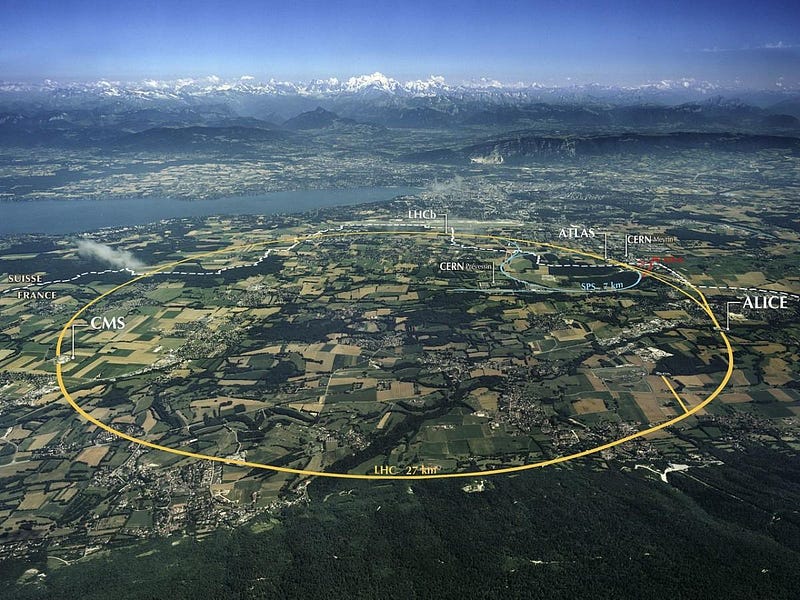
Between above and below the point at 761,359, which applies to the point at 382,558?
below

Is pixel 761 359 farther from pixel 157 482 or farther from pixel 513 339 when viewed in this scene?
pixel 157 482

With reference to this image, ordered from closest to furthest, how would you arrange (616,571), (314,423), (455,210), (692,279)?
(616,571) < (314,423) < (692,279) < (455,210)

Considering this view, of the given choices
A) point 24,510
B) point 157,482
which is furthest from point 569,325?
point 24,510

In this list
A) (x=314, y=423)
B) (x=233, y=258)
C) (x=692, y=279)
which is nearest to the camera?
(x=314, y=423)

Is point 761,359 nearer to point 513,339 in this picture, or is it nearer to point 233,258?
point 513,339

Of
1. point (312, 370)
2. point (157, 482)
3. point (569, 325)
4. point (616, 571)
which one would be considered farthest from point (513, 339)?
point (157, 482)

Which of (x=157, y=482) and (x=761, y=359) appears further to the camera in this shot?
(x=761, y=359)
